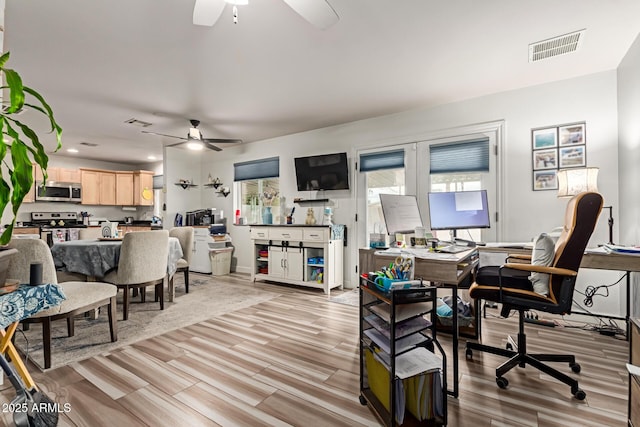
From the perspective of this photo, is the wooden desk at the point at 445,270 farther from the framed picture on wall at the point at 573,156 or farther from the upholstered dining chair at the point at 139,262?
the upholstered dining chair at the point at 139,262

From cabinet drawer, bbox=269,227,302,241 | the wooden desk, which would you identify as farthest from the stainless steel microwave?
the wooden desk

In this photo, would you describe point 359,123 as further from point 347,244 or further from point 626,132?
point 626,132

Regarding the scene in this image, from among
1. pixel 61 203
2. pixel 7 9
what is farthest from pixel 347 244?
pixel 61 203

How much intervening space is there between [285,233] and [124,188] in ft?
16.7

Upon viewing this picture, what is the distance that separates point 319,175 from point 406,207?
2123 mm

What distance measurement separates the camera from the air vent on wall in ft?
8.22

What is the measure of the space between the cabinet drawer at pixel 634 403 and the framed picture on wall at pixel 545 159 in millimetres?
2618

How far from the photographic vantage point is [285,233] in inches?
190

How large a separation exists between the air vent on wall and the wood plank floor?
2.50m

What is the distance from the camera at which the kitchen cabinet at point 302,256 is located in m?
4.43

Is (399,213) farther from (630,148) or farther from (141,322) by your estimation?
(141,322)

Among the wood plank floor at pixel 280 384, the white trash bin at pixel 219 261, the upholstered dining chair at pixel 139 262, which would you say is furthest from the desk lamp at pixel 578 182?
the white trash bin at pixel 219 261

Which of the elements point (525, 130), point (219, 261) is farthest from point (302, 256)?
point (525, 130)

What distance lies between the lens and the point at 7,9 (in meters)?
2.13
